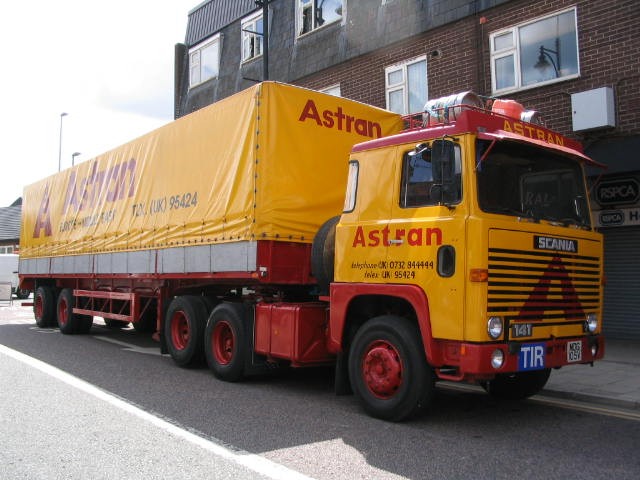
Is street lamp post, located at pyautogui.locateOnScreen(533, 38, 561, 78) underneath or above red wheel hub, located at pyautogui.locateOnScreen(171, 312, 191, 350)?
Result: above

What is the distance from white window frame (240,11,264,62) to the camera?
19.6 meters

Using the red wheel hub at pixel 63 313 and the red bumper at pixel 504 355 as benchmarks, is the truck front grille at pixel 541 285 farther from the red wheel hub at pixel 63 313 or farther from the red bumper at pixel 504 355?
the red wheel hub at pixel 63 313

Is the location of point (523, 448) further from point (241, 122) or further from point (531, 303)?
point (241, 122)

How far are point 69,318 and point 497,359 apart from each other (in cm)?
1094

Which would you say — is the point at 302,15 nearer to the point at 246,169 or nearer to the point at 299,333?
the point at 246,169

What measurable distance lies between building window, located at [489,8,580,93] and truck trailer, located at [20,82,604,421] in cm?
479

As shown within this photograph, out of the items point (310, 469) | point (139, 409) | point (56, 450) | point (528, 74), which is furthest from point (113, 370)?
point (528, 74)

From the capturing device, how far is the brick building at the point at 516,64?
10.8 m

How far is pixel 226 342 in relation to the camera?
8344mm

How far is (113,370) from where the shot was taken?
8.86m

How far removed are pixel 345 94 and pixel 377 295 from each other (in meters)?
10.9

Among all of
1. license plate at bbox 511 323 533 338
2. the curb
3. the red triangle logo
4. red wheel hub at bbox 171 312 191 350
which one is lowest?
the curb

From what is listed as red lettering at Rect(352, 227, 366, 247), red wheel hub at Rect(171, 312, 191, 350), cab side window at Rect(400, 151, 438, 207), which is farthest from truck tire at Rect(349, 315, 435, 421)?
red wheel hub at Rect(171, 312, 191, 350)

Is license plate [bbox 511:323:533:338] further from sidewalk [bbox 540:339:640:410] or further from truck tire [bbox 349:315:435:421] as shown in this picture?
sidewalk [bbox 540:339:640:410]
